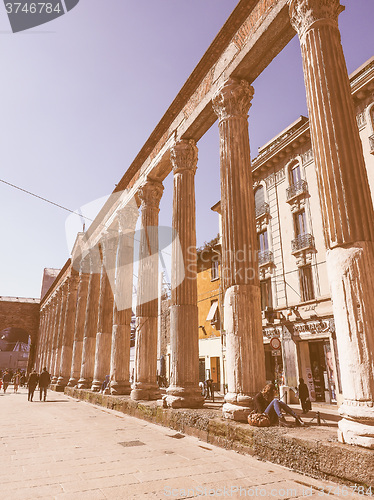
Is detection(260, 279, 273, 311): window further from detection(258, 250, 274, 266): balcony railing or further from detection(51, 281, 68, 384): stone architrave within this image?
detection(51, 281, 68, 384): stone architrave

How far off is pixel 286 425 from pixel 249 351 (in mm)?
1273

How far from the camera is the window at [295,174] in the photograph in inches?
684

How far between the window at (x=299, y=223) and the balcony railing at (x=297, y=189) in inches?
34.4

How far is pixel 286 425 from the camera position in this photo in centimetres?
548

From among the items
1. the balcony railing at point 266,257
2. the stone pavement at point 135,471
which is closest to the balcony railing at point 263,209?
the balcony railing at point 266,257

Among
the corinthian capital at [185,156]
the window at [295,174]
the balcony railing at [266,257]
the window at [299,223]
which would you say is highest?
the window at [295,174]

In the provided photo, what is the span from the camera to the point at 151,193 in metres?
12.4

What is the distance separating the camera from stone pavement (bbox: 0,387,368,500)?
3.54 m

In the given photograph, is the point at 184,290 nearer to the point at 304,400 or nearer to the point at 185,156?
the point at 185,156

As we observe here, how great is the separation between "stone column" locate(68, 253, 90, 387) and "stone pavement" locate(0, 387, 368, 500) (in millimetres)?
12993

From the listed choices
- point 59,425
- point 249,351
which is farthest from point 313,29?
point 59,425

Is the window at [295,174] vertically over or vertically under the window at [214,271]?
over

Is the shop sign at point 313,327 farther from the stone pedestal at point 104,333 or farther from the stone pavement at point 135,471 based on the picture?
the stone pavement at point 135,471

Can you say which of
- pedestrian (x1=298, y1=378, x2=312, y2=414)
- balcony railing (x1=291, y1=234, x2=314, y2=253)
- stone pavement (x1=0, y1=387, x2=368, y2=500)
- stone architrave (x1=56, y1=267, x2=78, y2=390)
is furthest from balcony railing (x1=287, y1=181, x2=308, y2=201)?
stone architrave (x1=56, y1=267, x2=78, y2=390)
